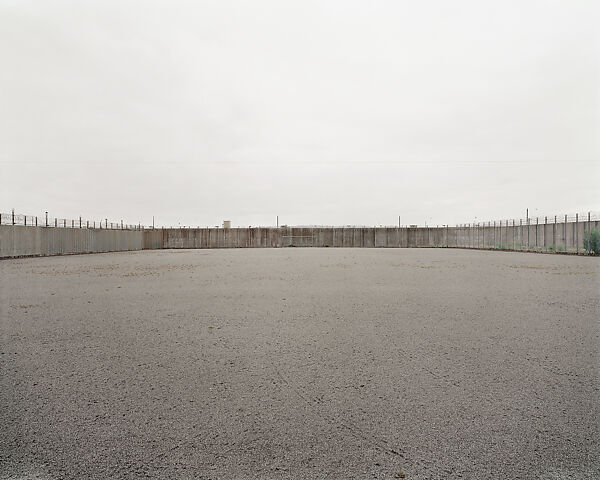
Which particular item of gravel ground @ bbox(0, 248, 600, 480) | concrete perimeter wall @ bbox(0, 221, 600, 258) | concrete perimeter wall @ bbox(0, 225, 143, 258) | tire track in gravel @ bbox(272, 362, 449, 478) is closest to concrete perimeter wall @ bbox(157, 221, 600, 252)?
concrete perimeter wall @ bbox(0, 221, 600, 258)

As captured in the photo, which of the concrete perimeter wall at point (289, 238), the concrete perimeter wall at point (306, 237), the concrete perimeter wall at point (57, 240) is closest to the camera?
the concrete perimeter wall at point (57, 240)

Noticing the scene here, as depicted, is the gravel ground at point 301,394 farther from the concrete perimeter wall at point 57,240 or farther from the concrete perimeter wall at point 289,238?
the concrete perimeter wall at point 289,238

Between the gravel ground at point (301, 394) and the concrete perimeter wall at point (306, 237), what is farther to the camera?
the concrete perimeter wall at point (306, 237)

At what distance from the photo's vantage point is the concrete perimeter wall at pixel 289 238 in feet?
82.5

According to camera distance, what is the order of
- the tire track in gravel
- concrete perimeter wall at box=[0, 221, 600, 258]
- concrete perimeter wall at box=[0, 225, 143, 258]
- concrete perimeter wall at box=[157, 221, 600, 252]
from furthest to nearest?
1. concrete perimeter wall at box=[157, 221, 600, 252]
2. concrete perimeter wall at box=[0, 221, 600, 258]
3. concrete perimeter wall at box=[0, 225, 143, 258]
4. the tire track in gravel

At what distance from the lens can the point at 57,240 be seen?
88.0 feet

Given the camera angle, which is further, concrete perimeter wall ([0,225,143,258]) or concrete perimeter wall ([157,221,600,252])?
concrete perimeter wall ([157,221,600,252])

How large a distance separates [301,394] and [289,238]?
1744 inches

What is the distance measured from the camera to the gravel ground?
6.34 ft

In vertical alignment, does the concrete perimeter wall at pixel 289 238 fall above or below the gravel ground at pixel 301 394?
above

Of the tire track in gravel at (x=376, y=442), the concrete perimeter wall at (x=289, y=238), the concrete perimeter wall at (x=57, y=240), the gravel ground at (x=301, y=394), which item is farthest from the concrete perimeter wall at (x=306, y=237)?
the tire track in gravel at (x=376, y=442)

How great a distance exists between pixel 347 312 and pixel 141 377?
3354 millimetres

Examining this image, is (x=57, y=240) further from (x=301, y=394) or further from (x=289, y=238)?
(x=301, y=394)

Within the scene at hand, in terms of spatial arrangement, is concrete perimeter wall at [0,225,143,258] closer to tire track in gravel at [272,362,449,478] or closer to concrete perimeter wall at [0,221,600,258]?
concrete perimeter wall at [0,221,600,258]
